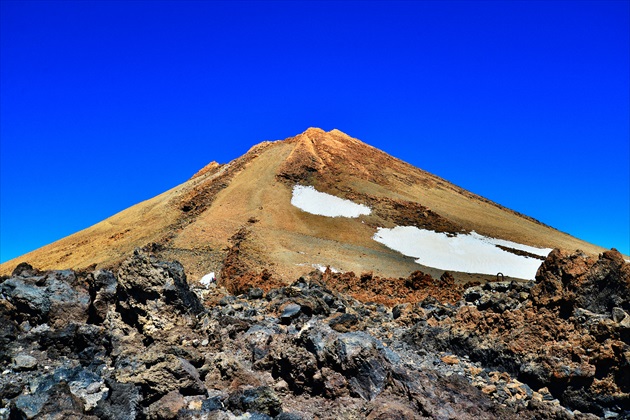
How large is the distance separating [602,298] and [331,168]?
45753 millimetres

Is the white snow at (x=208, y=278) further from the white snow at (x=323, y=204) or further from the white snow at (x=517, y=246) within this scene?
the white snow at (x=517, y=246)

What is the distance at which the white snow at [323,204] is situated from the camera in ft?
164

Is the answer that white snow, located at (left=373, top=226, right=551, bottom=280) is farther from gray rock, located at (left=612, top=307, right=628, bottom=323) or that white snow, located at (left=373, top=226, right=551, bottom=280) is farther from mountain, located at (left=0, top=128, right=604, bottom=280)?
gray rock, located at (left=612, top=307, right=628, bottom=323)

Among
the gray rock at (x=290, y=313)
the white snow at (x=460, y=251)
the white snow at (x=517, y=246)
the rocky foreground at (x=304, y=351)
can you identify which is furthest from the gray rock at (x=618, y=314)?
the white snow at (x=517, y=246)

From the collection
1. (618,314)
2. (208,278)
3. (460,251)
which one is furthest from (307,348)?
(460,251)

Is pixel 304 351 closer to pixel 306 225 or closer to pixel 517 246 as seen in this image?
pixel 306 225

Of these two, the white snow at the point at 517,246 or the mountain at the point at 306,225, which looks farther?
the white snow at the point at 517,246

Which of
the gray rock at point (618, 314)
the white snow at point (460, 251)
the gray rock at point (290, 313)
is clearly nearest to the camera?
the gray rock at point (618, 314)

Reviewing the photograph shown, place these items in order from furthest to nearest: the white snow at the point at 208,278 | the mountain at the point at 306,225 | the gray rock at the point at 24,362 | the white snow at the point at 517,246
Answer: the white snow at the point at 517,246 → the mountain at the point at 306,225 → the white snow at the point at 208,278 → the gray rock at the point at 24,362

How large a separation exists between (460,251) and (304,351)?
121ft

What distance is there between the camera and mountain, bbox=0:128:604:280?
3925cm

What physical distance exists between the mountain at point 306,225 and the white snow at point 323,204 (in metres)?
0.24

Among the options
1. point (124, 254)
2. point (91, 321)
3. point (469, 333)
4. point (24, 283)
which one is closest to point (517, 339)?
point (469, 333)

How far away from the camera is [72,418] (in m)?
10.1
